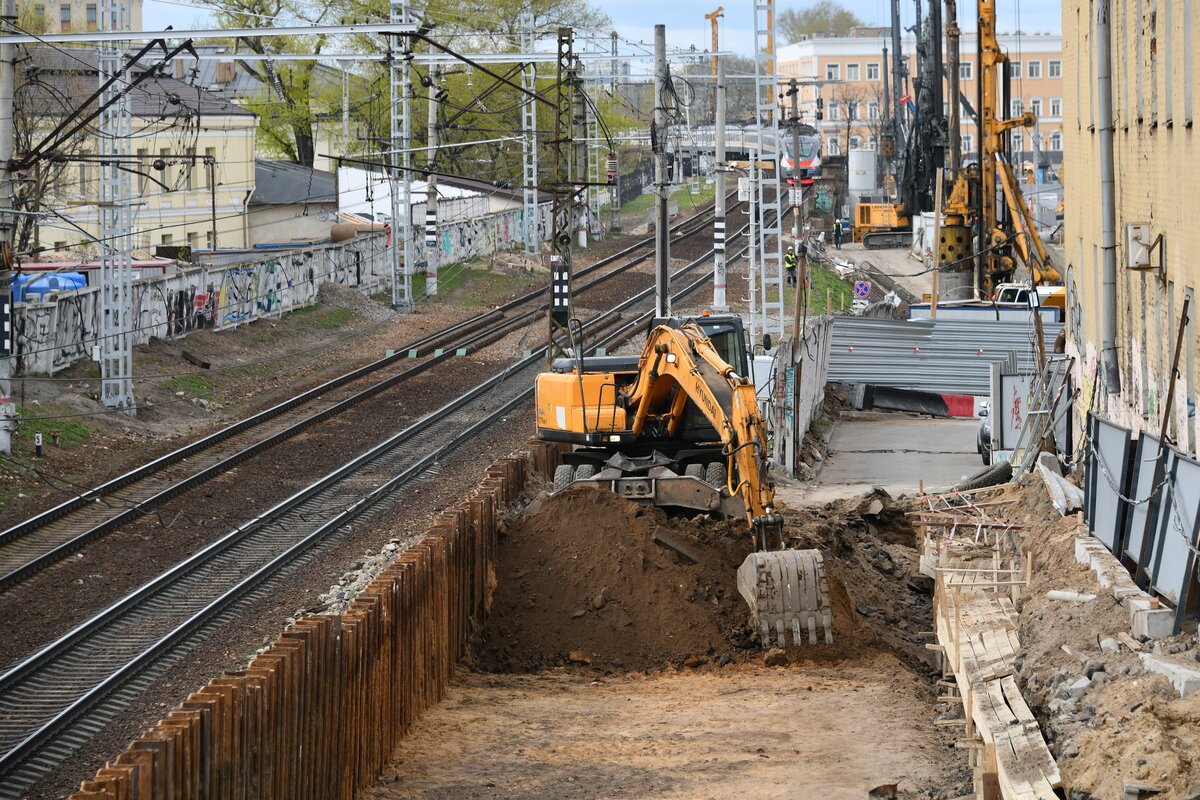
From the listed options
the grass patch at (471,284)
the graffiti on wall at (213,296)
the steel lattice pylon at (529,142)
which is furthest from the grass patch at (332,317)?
the steel lattice pylon at (529,142)

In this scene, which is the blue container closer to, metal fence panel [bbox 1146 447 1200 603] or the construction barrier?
the construction barrier

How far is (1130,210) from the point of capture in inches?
803

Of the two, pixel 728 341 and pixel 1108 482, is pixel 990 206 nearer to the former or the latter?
pixel 728 341

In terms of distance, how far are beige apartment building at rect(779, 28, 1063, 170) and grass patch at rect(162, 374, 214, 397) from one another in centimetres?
8264

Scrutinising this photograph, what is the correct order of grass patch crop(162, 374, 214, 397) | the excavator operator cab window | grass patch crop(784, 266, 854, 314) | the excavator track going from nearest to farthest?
the excavator operator cab window
grass patch crop(162, 374, 214, 397)
grass patch crop(784, 266, 854, 314)
the excavator track

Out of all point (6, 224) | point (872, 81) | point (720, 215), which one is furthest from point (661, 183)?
point (872, 81)

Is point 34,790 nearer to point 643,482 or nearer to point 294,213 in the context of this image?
point 643,482

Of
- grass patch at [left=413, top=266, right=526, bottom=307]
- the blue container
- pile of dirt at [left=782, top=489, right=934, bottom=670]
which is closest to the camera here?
pile of dirt at [left=782, top=489, right=934, bottom=670]

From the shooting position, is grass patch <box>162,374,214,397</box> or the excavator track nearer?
grass patch <box>162,374,214,397</box>

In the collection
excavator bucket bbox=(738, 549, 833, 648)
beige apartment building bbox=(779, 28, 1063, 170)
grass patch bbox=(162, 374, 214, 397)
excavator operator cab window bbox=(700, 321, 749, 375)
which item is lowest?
excavator bucket bbox=(738, 549, 833, 648)

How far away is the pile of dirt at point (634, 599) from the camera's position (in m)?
17.8

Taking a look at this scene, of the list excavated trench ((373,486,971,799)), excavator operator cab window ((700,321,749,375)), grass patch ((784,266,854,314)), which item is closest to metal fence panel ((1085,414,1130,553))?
excavated trench ((373,486,971,799))

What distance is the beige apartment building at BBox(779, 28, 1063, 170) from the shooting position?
11762cm

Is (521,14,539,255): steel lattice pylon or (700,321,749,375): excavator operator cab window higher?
(521,14,539,255): steel lattice pylon
